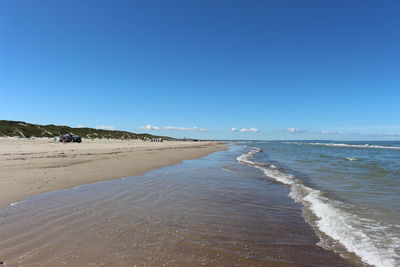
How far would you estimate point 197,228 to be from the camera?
532cm

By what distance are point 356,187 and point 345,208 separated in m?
4.17

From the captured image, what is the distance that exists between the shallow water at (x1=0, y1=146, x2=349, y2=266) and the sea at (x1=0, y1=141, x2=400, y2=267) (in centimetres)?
2

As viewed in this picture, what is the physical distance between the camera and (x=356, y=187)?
35.3ft

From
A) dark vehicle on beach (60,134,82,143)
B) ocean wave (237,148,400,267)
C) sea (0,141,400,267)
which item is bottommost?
ocean wave (237,148,400,267)

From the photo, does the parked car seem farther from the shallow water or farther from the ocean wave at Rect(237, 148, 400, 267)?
the ocean wave at Rect(237, 148, 400, 267)

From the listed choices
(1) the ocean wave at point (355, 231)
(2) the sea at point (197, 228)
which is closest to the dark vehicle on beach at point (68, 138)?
(2) the sea at point (197, 228)

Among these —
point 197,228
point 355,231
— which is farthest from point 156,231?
point 355,231

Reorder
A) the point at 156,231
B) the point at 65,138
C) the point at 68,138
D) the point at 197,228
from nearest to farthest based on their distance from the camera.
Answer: the point at 156,231 < the point at 197,228 < the point at 65,138 < the point at 68,138

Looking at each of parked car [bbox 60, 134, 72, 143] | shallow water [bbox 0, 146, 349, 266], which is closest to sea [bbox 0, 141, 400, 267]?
shallow water [bbox 0, 146, 349, 266]

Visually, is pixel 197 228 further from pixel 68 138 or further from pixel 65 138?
pixel 68 138

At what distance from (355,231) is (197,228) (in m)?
3.78

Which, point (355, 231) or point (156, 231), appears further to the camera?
point (355, 231)

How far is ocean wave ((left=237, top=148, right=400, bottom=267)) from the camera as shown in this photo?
174 inches

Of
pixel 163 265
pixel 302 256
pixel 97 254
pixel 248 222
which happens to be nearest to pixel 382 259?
pixel 302 256
